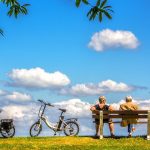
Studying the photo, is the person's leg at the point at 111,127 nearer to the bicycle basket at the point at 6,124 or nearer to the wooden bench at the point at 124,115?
the wooden bench at the point at 124,115

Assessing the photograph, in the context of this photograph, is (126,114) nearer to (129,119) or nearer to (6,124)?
(129,119)

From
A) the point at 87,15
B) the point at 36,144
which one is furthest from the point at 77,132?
the point at 87,15

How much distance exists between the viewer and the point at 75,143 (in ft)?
81.5

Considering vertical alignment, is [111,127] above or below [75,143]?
above

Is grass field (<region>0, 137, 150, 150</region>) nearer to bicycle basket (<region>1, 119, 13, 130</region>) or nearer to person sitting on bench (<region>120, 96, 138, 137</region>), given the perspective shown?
person sitting on bench (<region>120, 96, 138, 137</region>)

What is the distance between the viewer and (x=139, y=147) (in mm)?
23109

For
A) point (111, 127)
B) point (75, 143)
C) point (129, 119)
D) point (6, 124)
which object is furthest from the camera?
point (6, 124)

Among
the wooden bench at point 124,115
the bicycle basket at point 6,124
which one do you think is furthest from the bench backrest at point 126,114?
the bicycle basket at point 6,124

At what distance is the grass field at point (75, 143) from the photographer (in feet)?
75.6

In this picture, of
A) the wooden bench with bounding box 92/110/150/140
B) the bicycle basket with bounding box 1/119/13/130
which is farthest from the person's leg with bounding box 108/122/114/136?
the bicycle basket with bounding box 1/119/13/130

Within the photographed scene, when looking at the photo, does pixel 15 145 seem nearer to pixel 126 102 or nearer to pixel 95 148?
pixel 95 148

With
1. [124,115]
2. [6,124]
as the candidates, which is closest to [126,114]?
[124,115]

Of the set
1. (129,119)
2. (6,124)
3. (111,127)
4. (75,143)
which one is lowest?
(75,143)

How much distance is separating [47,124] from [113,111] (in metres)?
4.23
